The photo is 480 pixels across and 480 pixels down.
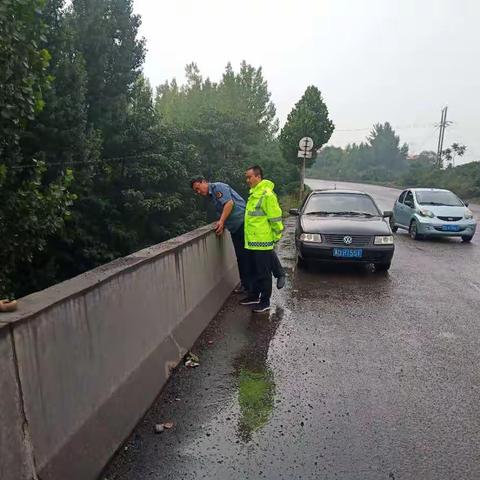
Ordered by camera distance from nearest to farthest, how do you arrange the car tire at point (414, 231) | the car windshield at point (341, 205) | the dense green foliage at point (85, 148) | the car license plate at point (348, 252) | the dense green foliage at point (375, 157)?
the dense green foliage at point (85, 148), the car license plate at point (348, 252), the car windshield at point (341, 205), the car tire at point (414, 231), the dense green foliage at point (375, 157)

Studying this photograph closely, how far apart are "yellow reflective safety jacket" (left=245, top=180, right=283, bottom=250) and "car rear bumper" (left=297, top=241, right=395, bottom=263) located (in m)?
2.55

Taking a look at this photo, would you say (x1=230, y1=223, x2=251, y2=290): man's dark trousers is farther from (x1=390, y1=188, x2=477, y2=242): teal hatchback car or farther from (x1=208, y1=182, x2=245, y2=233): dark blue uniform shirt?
(x1=390, y1=188, x2=477, y2=242): teal hatchback car

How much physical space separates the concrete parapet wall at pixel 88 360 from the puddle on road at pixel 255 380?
2.16 feet

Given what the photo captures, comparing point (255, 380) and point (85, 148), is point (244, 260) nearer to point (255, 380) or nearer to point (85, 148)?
point (255, 380)

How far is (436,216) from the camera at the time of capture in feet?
42.4

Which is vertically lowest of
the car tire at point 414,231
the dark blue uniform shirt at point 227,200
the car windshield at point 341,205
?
the car tire at point 414,231

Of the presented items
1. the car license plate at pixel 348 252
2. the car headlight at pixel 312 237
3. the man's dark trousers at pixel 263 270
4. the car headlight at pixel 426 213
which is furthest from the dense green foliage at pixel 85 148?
the car headlight at pixel 426 213

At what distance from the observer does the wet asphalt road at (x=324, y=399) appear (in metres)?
2.90

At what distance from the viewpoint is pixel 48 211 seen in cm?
691

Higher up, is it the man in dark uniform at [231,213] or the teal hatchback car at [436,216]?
the man in dark uniform at [231,213]

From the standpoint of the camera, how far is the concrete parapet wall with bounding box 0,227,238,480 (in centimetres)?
218

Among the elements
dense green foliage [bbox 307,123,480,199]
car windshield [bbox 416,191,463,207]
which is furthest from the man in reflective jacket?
dense green foliage [bbox 307,123,480,199]

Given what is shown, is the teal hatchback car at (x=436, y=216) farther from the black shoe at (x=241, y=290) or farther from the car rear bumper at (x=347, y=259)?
the black shoe at (x=241, y=290)

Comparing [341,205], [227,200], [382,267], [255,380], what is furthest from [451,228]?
[255,380]
